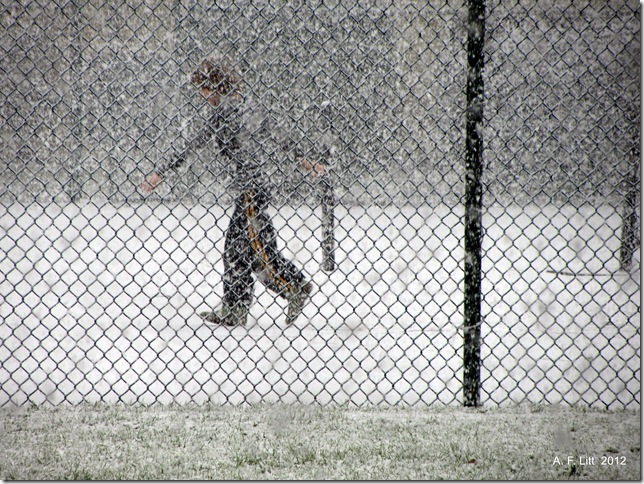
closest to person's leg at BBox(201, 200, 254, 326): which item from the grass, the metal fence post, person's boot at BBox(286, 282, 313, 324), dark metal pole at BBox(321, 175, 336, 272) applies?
person's boot at BBox(286, 282, 313, 324)

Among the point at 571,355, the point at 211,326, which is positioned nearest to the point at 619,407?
the point at 571,355

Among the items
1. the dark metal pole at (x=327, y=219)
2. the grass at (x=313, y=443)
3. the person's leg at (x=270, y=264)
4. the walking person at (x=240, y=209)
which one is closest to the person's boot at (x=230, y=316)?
the walking person at (x=240, y=209)

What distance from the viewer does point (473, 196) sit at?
8.74 feet

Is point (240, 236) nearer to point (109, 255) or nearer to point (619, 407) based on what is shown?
point (619, 407)

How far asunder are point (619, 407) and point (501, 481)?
1.22 m

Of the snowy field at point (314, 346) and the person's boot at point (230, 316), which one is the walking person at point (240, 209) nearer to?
the person's boot at point (230, 316)

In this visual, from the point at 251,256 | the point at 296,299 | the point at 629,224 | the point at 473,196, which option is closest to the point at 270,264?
the point at 251,256

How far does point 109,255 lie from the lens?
9.13m

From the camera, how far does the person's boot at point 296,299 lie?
4.05 metres

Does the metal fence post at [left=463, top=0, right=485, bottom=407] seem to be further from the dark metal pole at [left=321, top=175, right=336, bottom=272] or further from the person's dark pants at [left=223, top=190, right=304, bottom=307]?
the dark metal pole at [left=321, top=175, right=336, bottom=272]

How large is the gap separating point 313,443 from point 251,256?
178 centimetres

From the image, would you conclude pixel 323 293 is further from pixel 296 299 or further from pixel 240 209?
pixel 240 209

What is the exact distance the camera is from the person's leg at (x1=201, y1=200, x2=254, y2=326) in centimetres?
376

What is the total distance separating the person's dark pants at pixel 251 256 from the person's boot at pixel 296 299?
3cm
